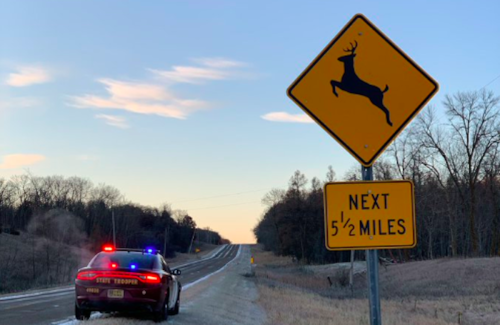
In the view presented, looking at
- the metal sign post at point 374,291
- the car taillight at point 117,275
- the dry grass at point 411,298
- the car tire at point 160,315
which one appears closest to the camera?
the metal sign post at point 374,291

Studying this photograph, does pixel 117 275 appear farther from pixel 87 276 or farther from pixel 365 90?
pixel 365 90

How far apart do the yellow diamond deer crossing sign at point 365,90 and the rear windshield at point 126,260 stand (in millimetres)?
9247

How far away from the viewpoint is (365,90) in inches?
150

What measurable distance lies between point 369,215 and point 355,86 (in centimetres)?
90

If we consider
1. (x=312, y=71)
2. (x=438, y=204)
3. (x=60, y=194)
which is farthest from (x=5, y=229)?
(x=312, y=71)

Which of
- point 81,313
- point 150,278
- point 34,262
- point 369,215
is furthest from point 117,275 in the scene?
point 34,262

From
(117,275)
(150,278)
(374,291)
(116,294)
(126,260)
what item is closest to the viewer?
(374,291)

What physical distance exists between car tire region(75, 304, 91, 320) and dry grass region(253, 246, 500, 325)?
5239 mm

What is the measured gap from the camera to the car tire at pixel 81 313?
12212mm

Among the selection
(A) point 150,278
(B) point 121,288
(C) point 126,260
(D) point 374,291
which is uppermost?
(D) point 374,291

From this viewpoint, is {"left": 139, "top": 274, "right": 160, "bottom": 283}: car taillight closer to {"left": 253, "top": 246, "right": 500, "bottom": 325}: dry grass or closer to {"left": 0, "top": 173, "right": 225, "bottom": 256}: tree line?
{"left": 253, "top": 246, "right": 500, "bottom": 325}: dry grass

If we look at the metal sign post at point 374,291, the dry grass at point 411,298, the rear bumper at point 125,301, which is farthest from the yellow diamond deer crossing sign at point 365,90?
the dry grass at point 411,298

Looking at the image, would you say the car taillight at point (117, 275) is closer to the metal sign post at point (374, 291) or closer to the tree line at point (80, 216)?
the metal sign post at point (374, 291)

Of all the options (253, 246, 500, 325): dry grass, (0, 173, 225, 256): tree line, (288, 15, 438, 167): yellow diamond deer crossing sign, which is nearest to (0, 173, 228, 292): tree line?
(0, 173, 225, 256): tree line
